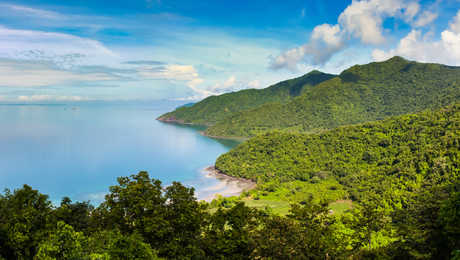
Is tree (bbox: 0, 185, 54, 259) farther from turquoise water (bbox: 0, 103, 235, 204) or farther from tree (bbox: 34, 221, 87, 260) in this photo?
turquoise water (bbox: 0, 103, 235, 204)

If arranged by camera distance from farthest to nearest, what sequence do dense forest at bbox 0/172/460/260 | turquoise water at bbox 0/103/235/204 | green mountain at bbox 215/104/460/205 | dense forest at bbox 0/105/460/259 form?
turquoise water at bbox 0/103/235/204
green mountain at bbox 215/104/460/205
dense forest at bbox 0/172/460/260
dense forest at bbox 0/105/460/259

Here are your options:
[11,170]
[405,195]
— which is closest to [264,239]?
[405,195]

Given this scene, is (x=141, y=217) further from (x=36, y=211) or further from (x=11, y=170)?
(x=11, y=170)

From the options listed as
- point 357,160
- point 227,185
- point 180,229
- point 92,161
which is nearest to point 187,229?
point 180,229

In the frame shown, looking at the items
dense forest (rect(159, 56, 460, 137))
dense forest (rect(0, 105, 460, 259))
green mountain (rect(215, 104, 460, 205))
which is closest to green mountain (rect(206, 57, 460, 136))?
dense forest (rect(159, 56, 460, 137))

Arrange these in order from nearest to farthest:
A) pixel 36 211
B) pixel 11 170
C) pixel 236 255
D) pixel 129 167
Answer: pixel 36 211
pixel 236 255
pixel 11 170
pixel 129 167

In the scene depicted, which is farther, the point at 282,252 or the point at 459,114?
the point at 459,114

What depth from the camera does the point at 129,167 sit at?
78125mm

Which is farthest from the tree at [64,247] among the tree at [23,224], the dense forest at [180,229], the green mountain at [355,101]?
the green mountain at [355,101]

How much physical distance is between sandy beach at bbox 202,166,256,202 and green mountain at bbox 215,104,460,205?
211 centimetres

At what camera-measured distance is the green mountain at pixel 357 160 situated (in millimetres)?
51375

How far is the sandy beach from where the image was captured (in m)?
62.9

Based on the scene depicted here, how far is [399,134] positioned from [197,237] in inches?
2787

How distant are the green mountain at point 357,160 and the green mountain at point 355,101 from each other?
5884cm
